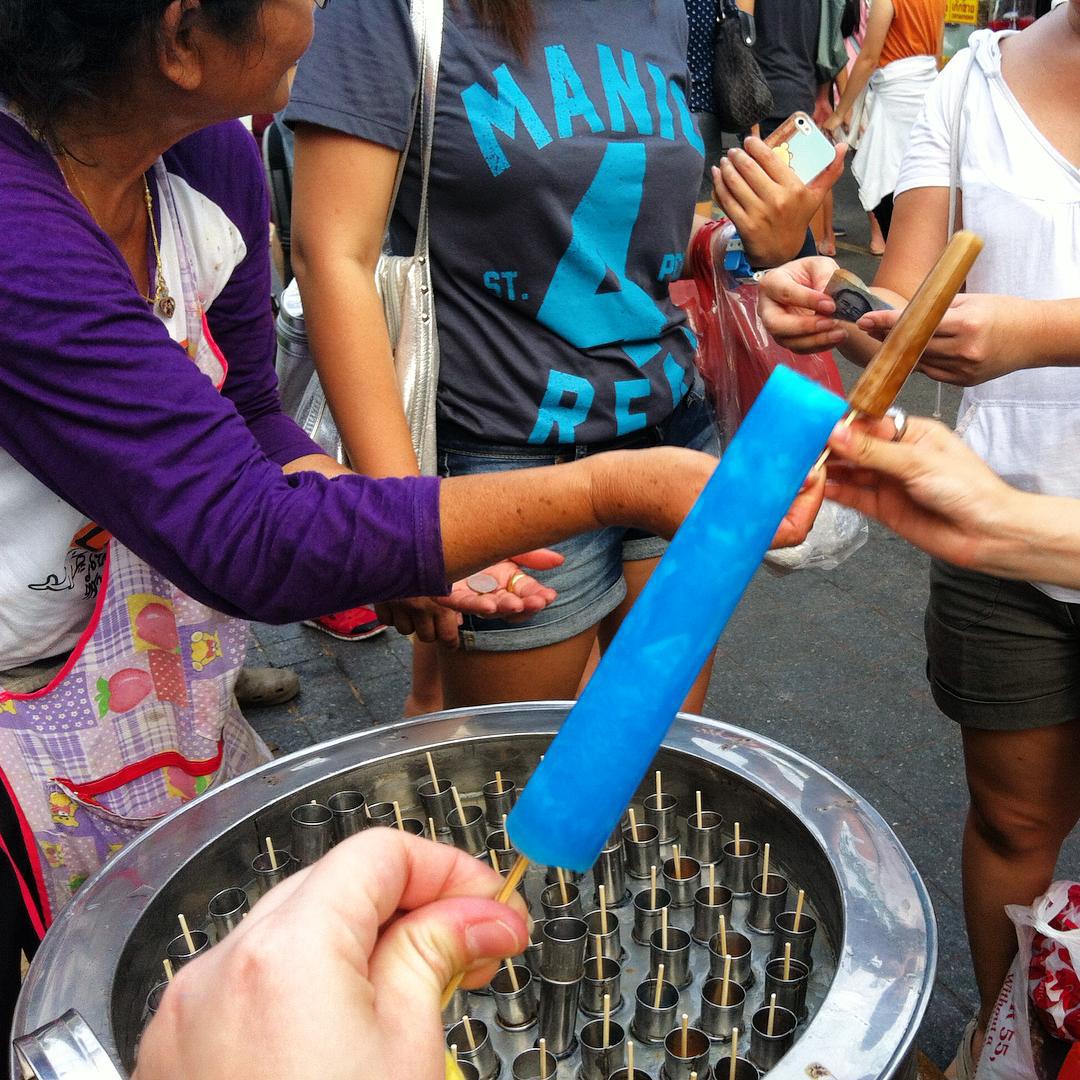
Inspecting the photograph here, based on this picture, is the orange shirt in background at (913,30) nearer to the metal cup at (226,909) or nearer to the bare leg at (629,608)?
the bare leg at (629,608)

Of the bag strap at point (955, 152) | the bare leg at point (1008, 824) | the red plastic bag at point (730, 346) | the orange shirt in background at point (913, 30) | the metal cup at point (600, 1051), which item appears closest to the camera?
the metal cup at point (600, 1051)

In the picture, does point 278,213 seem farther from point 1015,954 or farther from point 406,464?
point 1015,954

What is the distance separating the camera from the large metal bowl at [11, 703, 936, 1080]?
1.08 meters

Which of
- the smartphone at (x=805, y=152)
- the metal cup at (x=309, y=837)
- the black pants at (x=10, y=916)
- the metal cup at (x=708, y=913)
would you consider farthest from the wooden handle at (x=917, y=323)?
the black pants at (x=10, y=916)

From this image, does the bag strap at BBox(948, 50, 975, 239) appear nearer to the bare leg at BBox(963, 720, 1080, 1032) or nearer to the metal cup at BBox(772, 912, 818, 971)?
the bare leg at BBox(963, 720, 1080, 1032)

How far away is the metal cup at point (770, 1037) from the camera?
1145 millimetres

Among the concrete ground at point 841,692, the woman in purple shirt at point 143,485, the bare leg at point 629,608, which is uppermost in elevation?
the woman in purple shirt at point 143,485

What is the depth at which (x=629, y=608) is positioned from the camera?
7.14 ft

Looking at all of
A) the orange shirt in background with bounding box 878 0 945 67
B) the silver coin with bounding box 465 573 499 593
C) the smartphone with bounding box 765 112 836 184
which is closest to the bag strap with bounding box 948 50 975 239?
the smartphone with bounding box 765 112 836 184

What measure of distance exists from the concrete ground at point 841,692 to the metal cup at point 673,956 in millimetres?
1670

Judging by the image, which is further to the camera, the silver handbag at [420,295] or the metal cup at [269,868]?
the silver handbag at [420,295]

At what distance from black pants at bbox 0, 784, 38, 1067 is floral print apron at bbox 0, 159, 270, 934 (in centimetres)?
1

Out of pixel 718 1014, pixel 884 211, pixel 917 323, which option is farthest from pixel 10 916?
pixel 884 211

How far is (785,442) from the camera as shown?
914mm
